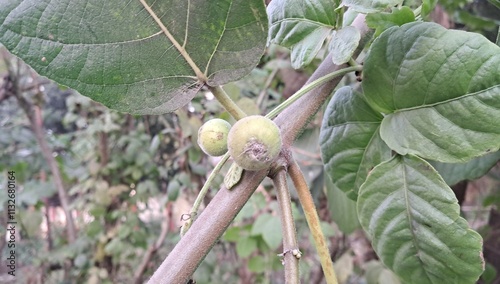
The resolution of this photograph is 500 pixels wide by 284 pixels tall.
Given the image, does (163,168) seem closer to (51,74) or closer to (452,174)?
(452,174)

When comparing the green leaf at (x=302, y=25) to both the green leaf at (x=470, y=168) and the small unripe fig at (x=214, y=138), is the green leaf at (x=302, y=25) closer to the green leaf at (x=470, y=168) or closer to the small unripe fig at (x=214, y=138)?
the small unripe fig at (x=214, y=138)

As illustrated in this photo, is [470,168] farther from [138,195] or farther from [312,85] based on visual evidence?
[138,195]

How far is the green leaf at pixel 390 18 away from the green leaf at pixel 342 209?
1.62 ft

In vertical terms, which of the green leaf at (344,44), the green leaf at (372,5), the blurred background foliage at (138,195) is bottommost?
the blurred background foliage at (138,195)

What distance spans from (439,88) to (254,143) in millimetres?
199

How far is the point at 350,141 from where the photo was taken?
55 cm

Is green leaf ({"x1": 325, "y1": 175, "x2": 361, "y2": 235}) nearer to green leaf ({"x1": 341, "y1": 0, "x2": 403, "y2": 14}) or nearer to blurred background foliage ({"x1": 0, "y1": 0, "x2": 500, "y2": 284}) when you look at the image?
blurred background foliage ({"x1": 0, "y1": 0, "x2": 500, "y2": 284})

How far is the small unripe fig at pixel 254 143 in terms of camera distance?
0.36m

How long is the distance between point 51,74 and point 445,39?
1.20 feet

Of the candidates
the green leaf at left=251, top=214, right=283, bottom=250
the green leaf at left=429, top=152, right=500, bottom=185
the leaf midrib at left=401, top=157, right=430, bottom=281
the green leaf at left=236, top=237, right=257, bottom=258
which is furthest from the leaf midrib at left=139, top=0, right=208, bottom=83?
the green leaf at left=236, top=237, right=257, bottom=258

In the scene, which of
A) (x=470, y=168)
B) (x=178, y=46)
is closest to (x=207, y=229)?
(x=178, y=46)

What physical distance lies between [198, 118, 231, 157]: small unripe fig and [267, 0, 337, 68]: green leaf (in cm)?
13

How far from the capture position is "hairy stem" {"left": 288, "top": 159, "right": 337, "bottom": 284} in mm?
402

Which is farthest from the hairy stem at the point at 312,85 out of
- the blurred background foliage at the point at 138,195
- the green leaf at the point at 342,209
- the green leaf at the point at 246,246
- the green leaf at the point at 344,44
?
the green leaf at the point at 246,246
